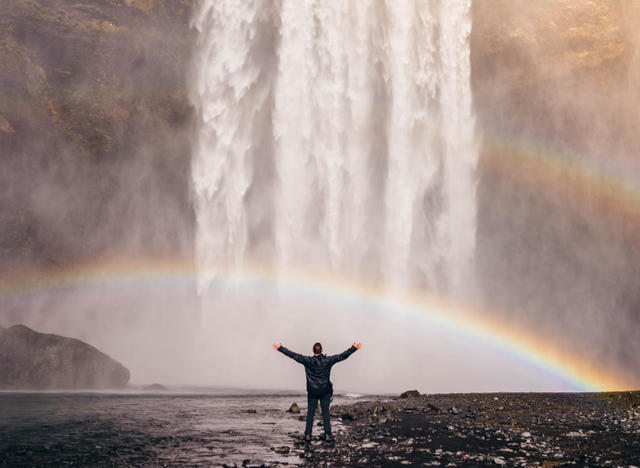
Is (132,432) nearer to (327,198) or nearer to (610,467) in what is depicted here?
(610,467)

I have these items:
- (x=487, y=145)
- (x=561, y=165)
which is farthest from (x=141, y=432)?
(x=561, y=165)

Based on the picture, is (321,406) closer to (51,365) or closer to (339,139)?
(51,365)

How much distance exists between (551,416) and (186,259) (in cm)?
3612

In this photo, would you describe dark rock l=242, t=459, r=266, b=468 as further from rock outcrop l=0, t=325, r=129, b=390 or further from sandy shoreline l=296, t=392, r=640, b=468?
rock outcrop l=0, t=325, r=129, b=390

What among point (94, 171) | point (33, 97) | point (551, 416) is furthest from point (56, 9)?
point (551, 416)

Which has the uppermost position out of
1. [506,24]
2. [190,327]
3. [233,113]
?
[506,24]

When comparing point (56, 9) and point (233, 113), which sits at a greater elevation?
point (56, 9)

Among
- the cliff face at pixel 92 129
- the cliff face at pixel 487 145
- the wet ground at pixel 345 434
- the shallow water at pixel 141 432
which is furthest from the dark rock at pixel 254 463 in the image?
→ the cliff face at pixel 487 145

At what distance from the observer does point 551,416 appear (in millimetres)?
13820

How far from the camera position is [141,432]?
38.6 feet

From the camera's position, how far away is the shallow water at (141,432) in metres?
8.92

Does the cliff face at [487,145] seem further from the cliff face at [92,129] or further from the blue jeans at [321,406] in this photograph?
the blue jeans at [321,406]

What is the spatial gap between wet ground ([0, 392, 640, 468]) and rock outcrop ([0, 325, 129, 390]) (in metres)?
10.9

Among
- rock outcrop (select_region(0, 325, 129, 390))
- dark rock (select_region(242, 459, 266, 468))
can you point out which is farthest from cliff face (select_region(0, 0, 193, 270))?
dark rock (select_region(242, 459, 266, 468))
